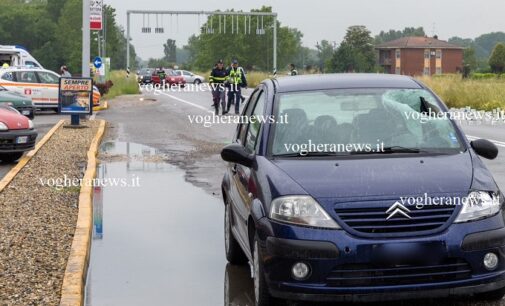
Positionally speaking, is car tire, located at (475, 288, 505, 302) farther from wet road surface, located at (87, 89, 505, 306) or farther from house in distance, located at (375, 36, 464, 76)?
house in distance, located at (375, 36, 464, 76)

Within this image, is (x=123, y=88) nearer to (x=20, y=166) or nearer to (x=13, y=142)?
(x=13, y=142)

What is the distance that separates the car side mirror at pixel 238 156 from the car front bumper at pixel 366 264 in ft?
3.24

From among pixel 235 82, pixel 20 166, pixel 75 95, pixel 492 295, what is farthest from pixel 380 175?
pixel 235 82

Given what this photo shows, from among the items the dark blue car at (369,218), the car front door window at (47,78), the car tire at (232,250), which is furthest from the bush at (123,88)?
the dark blue car at (369,218)

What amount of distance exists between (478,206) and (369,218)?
0.73 meters

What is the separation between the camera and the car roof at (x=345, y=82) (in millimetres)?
6855

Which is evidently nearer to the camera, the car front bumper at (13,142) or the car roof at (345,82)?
the car roof at (345,82)

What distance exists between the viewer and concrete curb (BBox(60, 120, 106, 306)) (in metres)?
6.12

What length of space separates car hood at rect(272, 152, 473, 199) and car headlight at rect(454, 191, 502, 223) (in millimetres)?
83

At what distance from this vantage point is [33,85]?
93.8 feet

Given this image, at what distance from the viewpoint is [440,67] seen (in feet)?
426

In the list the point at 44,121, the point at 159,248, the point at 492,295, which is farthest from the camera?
the point at 44,121

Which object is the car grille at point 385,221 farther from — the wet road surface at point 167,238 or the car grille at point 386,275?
the wet road surface at point 167,238

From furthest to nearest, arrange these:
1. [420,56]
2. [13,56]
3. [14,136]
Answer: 1. [420,56]
2. [13,56]
3. [14,136]
